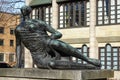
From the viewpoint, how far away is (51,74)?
8.28 metres

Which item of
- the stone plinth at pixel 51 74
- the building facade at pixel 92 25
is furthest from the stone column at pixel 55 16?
the stone plinth at pixel 51 74

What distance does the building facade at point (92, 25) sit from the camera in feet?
116

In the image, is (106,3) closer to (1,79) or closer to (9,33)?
(1,79)

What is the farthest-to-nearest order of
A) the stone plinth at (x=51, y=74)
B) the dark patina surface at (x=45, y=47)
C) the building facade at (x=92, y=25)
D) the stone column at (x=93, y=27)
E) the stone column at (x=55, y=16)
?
the stone column at (x=55, y=16)
the stone column at (x=93, y=27)
the building facade at (x=92, y=25)
the dark patina surface at (x=45, y=47)
the stone plinth at (x=51, y=74)

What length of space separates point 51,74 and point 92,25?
1118 inches

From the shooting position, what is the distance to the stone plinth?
7.93m

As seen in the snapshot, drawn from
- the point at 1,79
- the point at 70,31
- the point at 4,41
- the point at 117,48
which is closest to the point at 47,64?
the point at 1,79

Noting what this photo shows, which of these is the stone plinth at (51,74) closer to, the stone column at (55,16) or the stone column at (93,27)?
the stone column at (93,27)

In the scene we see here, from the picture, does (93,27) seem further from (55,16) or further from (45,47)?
(45,47)

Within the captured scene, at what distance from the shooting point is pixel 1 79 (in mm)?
9523

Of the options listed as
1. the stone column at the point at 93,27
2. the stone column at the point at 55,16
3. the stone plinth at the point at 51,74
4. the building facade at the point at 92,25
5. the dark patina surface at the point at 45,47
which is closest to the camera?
the stone plinth at the point at 51,74

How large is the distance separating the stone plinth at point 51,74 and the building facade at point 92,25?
86.6ft

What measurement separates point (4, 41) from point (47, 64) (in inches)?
3001

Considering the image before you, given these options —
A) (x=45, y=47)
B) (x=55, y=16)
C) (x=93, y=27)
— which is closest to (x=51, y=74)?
(x=45, y=47)
